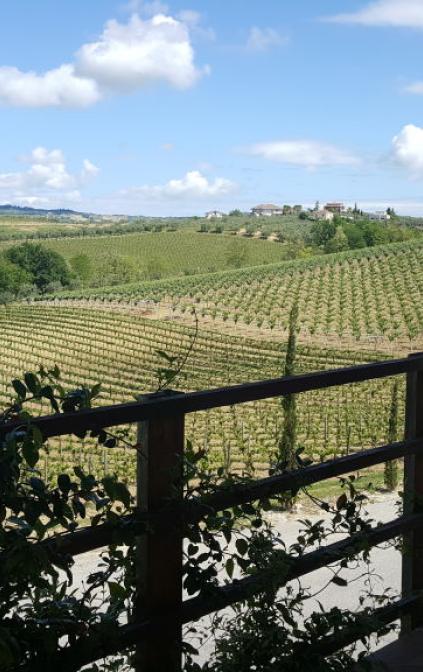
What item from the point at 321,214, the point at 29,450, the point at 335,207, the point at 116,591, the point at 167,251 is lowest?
the point at 167,251

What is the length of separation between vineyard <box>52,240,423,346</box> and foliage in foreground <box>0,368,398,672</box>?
31.5 m

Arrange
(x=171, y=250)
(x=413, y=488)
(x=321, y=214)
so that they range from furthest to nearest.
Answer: (x=321, y=214)
(x=171, y=250)
(x=413, y=488)

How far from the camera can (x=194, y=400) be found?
1.41 metres

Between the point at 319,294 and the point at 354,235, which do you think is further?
the point at 354,235

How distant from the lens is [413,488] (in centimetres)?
200

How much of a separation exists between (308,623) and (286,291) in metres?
44.2

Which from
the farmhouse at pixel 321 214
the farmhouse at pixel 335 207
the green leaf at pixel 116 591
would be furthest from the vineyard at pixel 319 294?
the farmhouse at pixel 335 207

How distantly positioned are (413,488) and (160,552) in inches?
32.0

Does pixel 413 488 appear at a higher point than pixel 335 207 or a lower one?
lower

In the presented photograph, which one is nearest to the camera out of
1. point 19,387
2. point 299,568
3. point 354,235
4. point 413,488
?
point 19,387

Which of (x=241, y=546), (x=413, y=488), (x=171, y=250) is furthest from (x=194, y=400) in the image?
(x=171, y=250)

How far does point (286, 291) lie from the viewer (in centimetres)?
4566

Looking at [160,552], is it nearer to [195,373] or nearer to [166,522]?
[166,522]

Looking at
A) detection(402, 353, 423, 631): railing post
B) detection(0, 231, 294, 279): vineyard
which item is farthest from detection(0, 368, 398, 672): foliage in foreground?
detection(0, 231, 294, 279): vineyard
